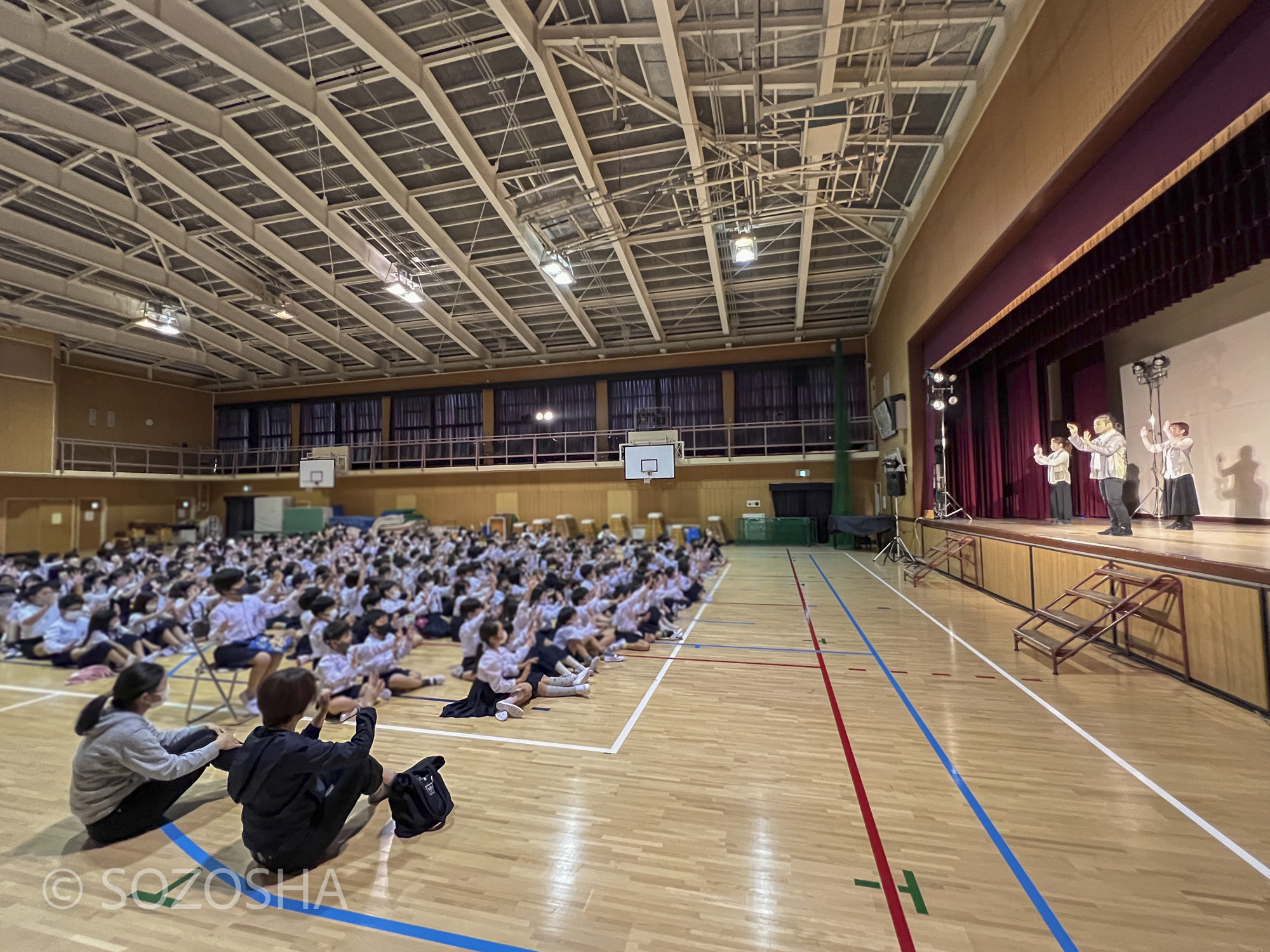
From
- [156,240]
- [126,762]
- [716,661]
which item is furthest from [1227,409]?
[156,240]

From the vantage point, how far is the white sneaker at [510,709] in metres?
4.42

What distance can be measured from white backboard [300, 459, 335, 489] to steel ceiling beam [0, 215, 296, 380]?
5706 mm

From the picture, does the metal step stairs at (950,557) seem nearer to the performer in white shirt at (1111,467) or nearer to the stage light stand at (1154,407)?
the performer in white shirt at (1111,467)

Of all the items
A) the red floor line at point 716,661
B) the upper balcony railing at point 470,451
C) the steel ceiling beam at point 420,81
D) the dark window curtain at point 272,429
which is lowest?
the red floor line at point 716,661

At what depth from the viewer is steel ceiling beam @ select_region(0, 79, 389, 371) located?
8719mm

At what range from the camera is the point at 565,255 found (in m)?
13.5

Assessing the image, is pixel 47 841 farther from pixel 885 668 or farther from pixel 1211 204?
pixel 1211 204

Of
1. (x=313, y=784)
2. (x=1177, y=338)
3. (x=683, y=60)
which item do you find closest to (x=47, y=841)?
(x=313, y=784)

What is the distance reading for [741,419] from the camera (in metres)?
20.2

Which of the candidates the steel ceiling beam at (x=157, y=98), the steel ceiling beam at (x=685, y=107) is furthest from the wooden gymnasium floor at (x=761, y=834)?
the steel ceiling beam at (x=157, y=98)

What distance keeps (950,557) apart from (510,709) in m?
9.66

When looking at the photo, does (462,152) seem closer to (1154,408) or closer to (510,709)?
(510,709)

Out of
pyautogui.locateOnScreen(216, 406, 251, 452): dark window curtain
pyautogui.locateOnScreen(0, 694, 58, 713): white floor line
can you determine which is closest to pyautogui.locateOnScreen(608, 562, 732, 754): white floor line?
pyautogui.locateOnScreen(0, 694, 58, 713): white floor line

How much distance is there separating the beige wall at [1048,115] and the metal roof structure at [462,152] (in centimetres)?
141
